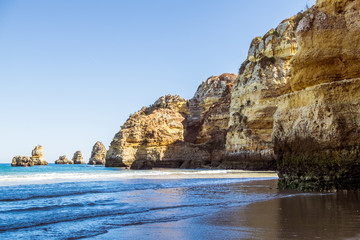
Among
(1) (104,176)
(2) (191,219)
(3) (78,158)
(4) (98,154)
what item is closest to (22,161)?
(4) (98,154)

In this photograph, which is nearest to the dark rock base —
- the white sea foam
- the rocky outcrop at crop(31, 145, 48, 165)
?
the white sea foam

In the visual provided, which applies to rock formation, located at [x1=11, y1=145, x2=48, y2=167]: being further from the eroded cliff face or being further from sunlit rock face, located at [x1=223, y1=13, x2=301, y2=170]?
sunlit rock face, located at [x1=223, y1=13, x2=301, y2=170]

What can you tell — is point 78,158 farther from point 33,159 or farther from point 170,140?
point 170,140

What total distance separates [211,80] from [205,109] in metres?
7.90

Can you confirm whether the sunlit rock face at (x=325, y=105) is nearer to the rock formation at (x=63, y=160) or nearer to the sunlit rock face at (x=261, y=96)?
the sunlit rock face at (x=261, y=96)

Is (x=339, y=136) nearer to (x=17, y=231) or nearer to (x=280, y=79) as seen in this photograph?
(x=17, y=231)

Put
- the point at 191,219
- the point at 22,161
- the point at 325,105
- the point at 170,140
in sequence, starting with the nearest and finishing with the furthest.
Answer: the point at 191,219 < the point at 325,105 < the point at 170,140 < the point at 22,161

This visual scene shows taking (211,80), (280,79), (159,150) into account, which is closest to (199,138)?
(159,150)

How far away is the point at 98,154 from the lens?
110 meters

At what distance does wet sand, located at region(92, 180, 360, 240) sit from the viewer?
196 inches

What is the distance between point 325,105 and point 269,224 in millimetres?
5500

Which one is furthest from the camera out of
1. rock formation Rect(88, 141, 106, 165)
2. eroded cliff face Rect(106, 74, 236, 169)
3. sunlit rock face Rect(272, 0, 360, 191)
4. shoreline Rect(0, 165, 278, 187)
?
rock formation Rect(88, 141, 106, 165)

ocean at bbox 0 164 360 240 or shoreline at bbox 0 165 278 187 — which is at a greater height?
ocean at bbox 0 164 360 240

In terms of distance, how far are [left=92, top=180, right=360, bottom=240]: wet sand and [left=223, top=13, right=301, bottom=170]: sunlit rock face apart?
2683 cm
